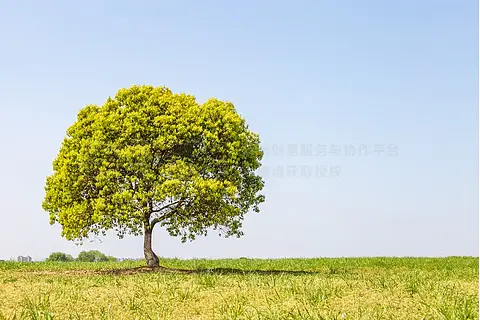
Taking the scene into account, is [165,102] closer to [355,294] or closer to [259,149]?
[259,149]

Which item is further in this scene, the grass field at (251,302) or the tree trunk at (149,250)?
the tree trunk at (149,250)

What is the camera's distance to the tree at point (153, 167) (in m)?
25.2

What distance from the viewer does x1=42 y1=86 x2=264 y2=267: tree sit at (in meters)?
25.2

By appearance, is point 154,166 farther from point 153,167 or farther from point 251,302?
point 251,302

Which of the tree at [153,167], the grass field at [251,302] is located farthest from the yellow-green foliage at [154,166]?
the grass field at [251,302]

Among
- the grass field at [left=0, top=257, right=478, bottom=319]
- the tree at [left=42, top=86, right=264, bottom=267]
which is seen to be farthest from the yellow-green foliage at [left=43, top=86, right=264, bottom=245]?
the grass field at [left=0, top=257, right=478, bottom=319]

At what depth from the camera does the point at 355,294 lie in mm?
10703

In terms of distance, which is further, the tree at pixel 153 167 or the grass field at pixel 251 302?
the tree at pixel 153 167

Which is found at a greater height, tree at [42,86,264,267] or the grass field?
tree at [42,86,264,267]

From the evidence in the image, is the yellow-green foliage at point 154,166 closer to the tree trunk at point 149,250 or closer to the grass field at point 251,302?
the tree trunk at point 149,250

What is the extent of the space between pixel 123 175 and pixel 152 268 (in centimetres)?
504

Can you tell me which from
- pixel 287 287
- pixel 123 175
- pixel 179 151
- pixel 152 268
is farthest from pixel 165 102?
pixel 287 287

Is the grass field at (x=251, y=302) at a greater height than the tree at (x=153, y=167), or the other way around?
the tree at (x=153, y=167)

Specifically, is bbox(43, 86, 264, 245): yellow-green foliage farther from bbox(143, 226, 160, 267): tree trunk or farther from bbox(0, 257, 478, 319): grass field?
bbox(0, 257, 478, 319): grass field
